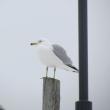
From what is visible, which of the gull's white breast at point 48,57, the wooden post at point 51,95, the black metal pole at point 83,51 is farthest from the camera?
the gull's white breast at point 48,57

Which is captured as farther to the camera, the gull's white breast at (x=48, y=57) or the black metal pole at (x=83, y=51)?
the gull's white breast at (x=48, y=57)

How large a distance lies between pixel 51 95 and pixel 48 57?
68 centimetres

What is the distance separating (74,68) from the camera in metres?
2.39

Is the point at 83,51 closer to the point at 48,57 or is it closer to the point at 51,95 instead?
the point at 51,95

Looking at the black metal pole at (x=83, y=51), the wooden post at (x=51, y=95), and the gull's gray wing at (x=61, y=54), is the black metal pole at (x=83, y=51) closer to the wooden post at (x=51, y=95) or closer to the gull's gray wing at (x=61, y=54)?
the wooden post at (x=51, y=95)

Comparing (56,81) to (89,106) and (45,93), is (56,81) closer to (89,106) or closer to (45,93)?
(45,93)

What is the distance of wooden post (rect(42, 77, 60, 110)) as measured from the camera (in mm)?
1715

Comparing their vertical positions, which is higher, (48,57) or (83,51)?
(48,57)

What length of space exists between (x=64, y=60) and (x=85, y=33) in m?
1.59

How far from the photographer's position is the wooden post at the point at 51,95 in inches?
67.5

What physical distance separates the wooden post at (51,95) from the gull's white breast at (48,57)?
58 centimetres

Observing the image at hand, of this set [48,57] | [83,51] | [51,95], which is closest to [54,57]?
[48,57]

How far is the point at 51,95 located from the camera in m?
1.74

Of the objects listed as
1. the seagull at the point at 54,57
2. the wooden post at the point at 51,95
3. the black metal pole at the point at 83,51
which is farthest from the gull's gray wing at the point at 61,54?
the black metal pole at the point at 83,51
